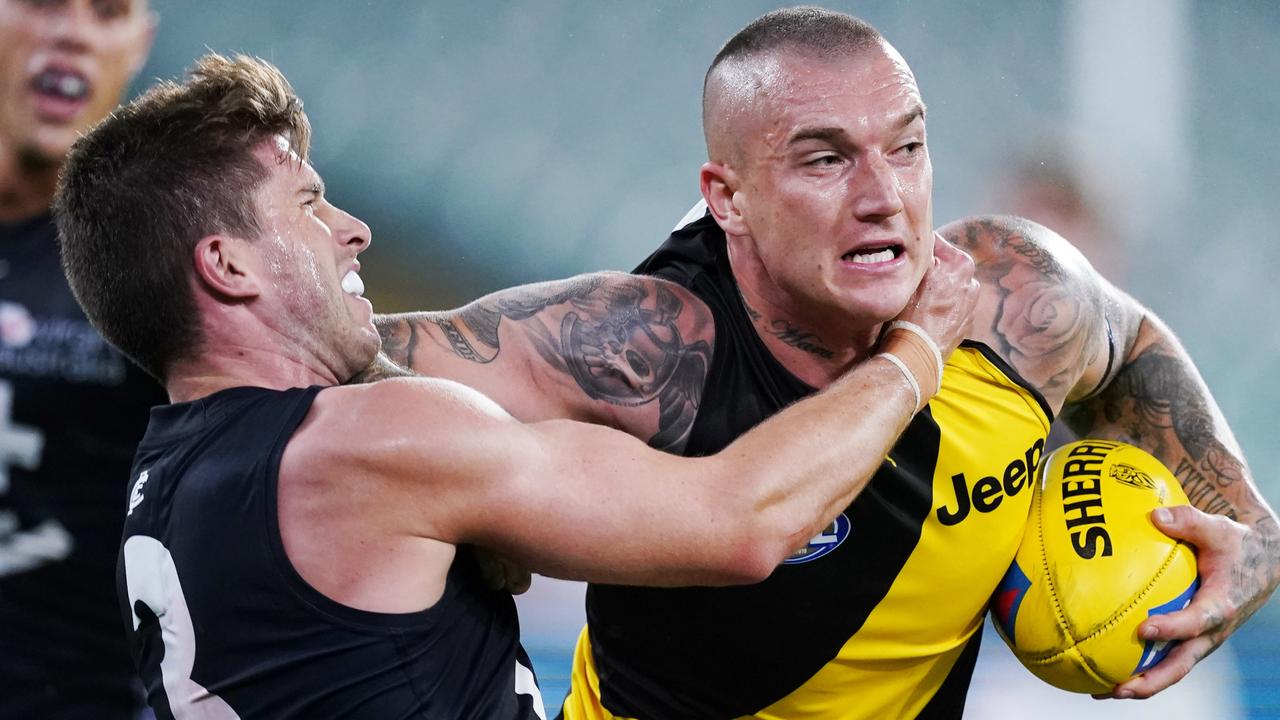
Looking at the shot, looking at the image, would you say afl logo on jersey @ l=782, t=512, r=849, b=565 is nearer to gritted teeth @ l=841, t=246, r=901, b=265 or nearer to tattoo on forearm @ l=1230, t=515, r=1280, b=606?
gritted teeth @ l=841, t=246, r=901, b=265

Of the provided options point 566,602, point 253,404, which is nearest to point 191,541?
point 253,404

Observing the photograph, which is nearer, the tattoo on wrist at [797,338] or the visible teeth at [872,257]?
the visible teeth at [872,257]


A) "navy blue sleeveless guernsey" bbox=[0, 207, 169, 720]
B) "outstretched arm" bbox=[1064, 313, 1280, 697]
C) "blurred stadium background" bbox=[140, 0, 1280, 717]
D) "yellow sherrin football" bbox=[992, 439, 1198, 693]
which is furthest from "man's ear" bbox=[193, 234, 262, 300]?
"blurred stadium background" bbox=[140, 0, 1280, 717]

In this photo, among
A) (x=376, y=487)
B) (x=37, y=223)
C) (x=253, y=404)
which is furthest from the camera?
(x=37, y=223)

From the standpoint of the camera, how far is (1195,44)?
5.89 metres

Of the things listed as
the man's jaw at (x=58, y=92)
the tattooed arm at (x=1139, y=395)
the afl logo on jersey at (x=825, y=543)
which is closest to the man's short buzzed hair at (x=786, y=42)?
the tattooed arm at (x=1139, y=395)

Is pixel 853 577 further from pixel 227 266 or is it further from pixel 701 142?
pixel 701 142

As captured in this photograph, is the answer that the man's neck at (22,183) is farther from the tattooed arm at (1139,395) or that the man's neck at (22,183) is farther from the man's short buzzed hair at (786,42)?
the tattooed arm at (1139,395)

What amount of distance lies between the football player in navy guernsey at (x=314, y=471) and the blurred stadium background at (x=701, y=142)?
2720 mm

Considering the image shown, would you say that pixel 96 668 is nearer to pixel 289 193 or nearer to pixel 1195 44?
pixel 289 193

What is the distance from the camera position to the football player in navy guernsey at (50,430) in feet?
10.00

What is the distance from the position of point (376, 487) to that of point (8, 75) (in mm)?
1955

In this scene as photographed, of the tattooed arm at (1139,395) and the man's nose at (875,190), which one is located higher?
the man's nose at (875,190)

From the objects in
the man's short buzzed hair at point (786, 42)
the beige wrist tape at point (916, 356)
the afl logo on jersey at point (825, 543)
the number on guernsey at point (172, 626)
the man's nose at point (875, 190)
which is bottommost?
the afl logo on jersey at point (825, 543)
